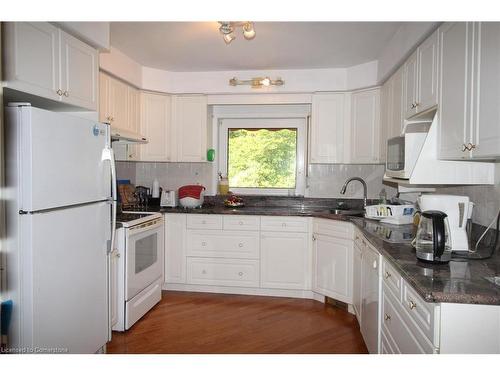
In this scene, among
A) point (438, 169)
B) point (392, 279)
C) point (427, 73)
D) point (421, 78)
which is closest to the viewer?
point (392, 279)

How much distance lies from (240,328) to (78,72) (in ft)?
7.33

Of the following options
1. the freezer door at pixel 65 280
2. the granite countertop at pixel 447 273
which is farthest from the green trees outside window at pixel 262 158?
the freezer door at pixel 65 280

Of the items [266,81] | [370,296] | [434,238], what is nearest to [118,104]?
[266,81]

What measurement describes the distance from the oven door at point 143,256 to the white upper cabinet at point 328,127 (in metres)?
1.81

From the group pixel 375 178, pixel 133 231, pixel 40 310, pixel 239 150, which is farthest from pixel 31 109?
pixel 375 178

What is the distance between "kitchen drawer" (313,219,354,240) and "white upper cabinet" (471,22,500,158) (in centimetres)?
154

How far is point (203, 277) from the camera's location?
3.58 m

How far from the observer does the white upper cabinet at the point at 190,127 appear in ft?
12.7

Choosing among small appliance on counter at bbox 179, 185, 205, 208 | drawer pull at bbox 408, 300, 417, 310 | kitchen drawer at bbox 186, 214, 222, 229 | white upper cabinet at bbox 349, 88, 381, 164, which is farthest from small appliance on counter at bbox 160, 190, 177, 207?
drawer pull at bbox 408, 300, 417, 310

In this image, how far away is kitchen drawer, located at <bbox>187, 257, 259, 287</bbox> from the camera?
351 cm

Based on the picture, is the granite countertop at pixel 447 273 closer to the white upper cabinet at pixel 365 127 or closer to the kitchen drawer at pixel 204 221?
the white upper cabinet at pixel 365 127

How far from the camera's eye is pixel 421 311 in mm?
1332

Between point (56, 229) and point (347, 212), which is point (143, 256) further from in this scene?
point (347, 212)
